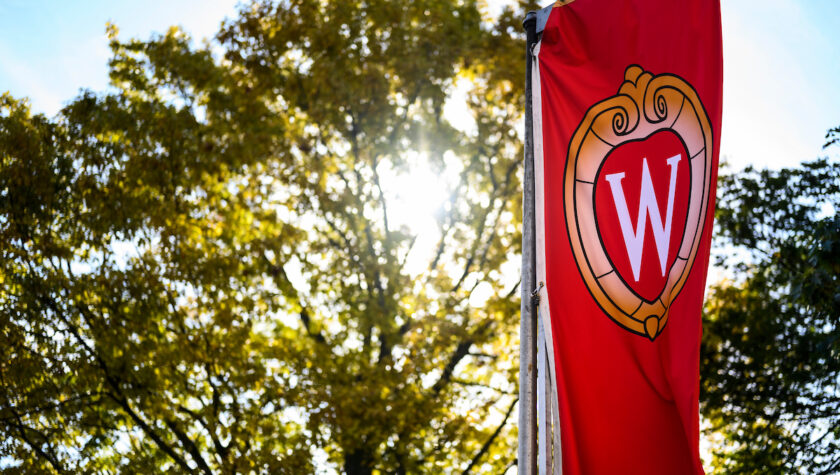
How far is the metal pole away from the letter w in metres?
0.60

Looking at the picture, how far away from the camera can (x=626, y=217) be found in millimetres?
4395

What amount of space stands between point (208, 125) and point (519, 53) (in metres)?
5.59

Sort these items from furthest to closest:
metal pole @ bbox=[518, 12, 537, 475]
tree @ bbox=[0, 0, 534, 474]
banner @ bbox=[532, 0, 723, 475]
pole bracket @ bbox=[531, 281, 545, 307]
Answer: tree @ bbox=[0, 0, 534, 474] < pole bracket @ bbox=[531, 281, 545, 307] < metal pole @ bbox=[518, 12, 537, 475] < banner @ bbox=[532, 0, 723, 475]

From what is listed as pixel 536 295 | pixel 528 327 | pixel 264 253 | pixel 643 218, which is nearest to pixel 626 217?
pixel 643 218

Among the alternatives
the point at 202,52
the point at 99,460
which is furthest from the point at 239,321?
the point at 202,52

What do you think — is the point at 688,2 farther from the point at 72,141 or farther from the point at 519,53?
the point at 72,141

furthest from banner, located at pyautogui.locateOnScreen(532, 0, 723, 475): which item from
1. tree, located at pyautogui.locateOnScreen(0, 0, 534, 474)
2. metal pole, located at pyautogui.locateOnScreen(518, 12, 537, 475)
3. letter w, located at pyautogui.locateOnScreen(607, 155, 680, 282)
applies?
tree, located at pyautogui.locateOnScreen(0, 0, 534, 474)

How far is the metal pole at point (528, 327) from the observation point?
13.9 feet

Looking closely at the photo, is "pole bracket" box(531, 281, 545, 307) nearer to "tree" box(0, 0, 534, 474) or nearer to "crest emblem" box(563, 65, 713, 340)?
"crest emblem" box(563, 65, 713, 340)

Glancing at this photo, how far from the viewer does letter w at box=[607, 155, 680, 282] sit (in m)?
4.32

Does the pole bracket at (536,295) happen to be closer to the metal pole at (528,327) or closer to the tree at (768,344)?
the metal pole at (528,327)

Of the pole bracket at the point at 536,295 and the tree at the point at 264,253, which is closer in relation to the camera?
the pole bracket at the point at 536,295

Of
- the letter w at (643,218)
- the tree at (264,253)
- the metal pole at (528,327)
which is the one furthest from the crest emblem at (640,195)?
the tree at (264,253)

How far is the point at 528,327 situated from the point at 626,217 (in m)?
0.91
